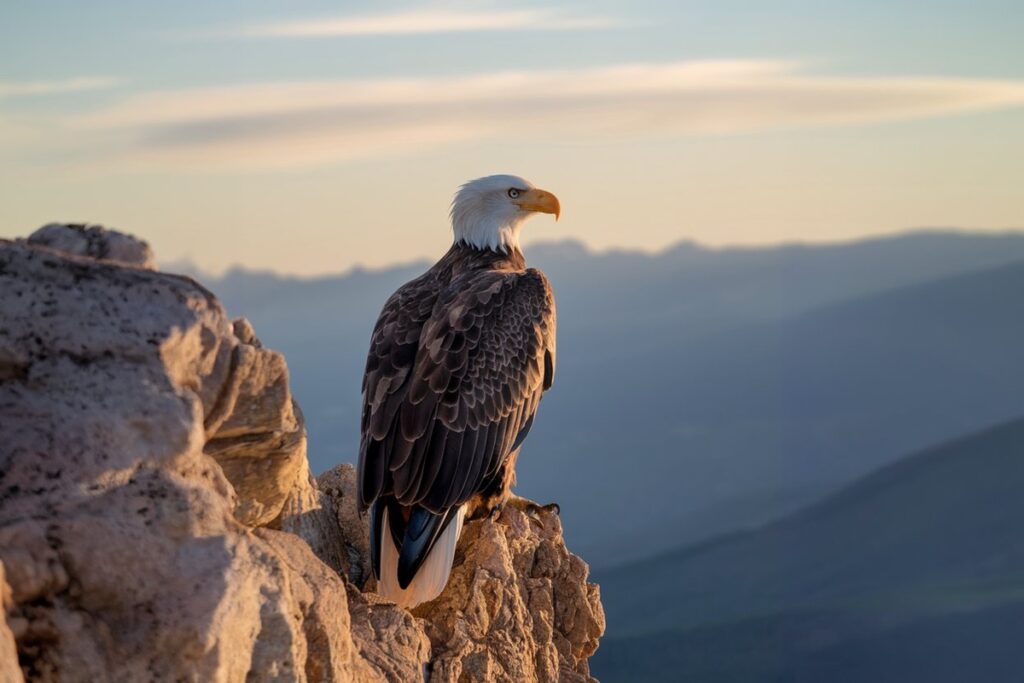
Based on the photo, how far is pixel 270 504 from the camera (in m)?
7.79

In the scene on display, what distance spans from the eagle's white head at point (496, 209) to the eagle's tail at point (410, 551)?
332 cm

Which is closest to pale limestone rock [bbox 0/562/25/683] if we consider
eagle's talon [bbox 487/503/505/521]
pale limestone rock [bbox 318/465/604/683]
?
pale limestone rock [bbox 318/465/604/683]

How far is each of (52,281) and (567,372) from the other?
17532 cm

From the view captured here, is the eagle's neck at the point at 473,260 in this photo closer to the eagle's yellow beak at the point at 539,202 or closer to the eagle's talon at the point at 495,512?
the eagle's yellow beak at the point at 539,202

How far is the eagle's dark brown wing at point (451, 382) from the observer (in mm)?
10031

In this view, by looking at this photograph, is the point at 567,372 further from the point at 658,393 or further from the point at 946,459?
the point at 946,459

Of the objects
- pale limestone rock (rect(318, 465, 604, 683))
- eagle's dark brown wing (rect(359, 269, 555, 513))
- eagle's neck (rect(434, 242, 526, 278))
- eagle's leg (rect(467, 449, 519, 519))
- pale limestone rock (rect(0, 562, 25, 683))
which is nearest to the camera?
pale limestone rock (rect(0, 562, 25, 683))

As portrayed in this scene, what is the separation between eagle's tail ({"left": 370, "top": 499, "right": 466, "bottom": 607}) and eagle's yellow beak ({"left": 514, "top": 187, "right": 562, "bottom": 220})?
147 inches

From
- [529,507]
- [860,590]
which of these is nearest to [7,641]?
[529,507]

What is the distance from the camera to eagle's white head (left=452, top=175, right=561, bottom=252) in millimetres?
12734

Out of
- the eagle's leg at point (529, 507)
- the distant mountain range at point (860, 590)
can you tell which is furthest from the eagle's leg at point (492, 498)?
the distant mountain range at point (860, 590)

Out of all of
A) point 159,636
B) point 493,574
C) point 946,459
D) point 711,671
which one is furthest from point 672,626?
point 159,636

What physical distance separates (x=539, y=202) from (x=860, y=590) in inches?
2959

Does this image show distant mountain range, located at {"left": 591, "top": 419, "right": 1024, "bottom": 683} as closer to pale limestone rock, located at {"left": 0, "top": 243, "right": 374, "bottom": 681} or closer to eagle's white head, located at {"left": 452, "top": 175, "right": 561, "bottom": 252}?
eagle's white head, located at {"left": 452, "top": 175, "right": 561, "bottom": 252}
